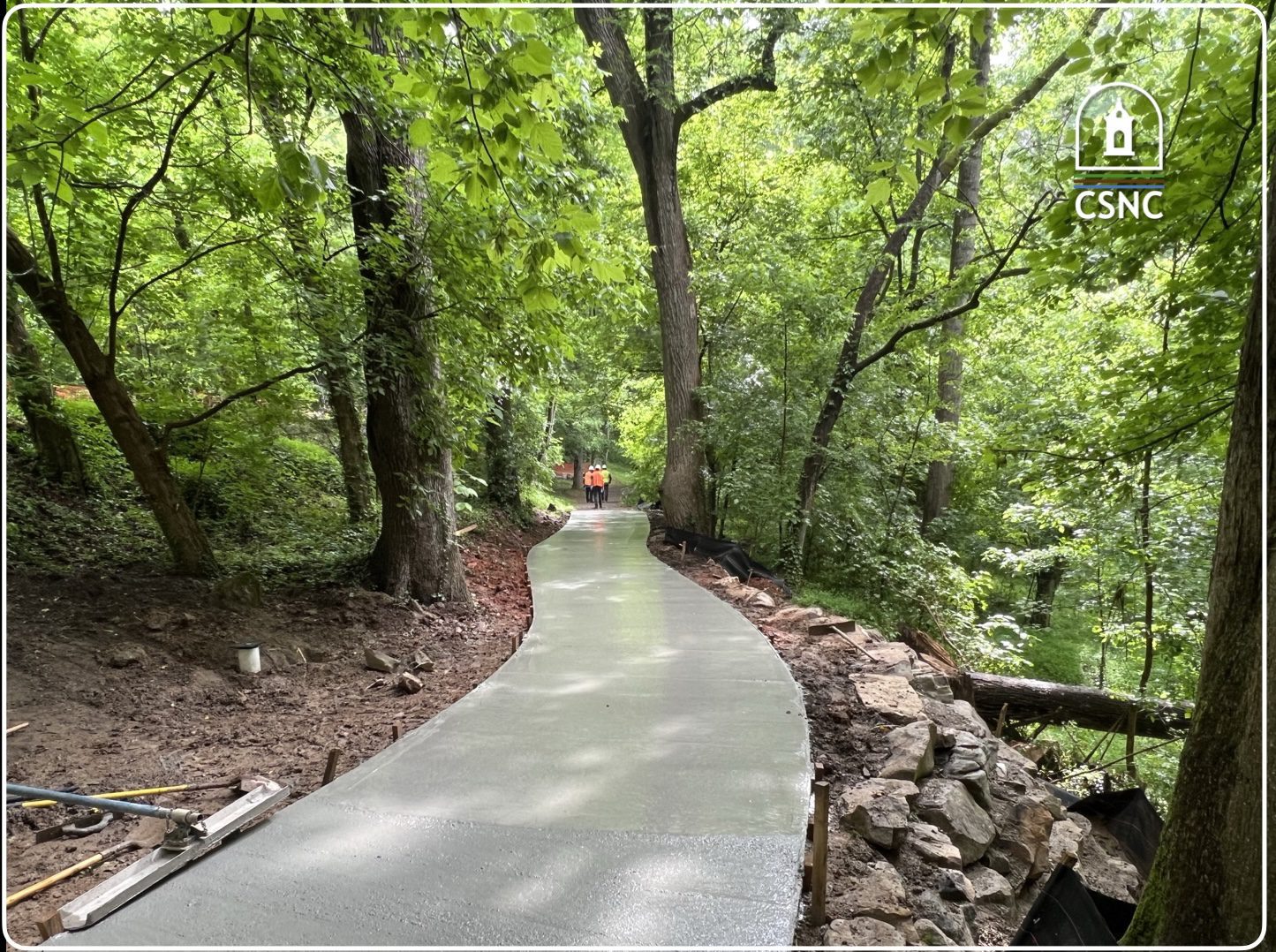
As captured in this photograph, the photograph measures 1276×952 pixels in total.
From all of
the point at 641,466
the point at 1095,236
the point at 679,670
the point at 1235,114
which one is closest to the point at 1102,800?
the point at 679,670

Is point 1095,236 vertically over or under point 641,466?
over

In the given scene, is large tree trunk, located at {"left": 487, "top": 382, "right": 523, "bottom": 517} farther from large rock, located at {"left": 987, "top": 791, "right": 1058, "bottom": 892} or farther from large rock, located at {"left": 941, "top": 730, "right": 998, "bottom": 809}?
large rock, located at {"left": 987, "top": 791, "right": 1058, "bottom": 892}

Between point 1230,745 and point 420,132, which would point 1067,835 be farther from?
point 420,132

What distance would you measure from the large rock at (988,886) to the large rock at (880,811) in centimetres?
33

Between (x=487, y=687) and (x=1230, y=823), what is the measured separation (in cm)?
333

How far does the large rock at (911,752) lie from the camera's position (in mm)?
2891

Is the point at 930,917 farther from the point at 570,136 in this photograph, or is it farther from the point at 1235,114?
Result: the point at 570,136

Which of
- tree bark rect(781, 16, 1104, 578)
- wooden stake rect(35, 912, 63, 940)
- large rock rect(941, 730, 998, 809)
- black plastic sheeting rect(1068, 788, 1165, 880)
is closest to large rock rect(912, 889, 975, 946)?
large rock rect(941, 730, 998, 809)

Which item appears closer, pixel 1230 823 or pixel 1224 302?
pixel 1230 823

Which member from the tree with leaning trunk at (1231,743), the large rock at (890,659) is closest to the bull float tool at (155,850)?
the tree with leaning trunk at (1231,743)

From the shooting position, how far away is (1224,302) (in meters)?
3.46

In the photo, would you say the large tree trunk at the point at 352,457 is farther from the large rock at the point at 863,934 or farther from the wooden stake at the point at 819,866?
the large rock at the point at 863,934

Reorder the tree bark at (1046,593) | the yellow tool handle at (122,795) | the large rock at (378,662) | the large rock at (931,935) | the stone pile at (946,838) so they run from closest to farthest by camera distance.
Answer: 1. the large rock at (931,935)
2. the stone pile at (946,838)
3. the yellow tool handle at (122,795)
4. the large rock at (378,662)
5. the tree bark at (1046,593)

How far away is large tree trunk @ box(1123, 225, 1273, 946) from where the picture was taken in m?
1.54
